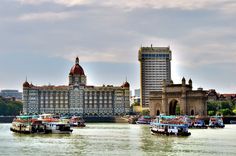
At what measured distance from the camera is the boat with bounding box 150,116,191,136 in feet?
352

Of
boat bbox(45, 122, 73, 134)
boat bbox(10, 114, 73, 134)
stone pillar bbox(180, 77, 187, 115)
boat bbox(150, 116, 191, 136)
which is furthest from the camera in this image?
stone pillar bbox(180, 77, 187, 115)

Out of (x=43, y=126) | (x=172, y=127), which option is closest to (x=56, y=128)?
(x=43, y=126)

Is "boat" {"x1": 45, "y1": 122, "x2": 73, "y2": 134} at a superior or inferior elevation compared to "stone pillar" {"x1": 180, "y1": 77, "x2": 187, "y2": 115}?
inferior

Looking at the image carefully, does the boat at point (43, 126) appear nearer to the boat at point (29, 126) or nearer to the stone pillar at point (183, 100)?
the boat at point (29, 126)

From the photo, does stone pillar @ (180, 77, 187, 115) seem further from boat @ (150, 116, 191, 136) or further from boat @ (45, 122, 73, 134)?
boat @ (45, 122, 73, 134)

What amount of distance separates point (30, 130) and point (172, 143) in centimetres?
3443

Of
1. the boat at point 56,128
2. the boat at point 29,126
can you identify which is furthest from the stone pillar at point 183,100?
the boat at point 56,128

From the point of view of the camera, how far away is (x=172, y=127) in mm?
109625

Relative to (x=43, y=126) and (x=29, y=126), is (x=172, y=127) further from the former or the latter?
(x=29, y=126)

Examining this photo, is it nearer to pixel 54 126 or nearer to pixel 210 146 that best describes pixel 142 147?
pixel 210 146

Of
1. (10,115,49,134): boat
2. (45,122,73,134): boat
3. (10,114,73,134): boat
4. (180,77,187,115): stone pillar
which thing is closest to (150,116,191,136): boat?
(45,122,73,134): boat

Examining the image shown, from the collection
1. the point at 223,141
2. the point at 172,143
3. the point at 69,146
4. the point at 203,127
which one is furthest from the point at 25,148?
the point at 203,127

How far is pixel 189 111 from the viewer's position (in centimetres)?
19738

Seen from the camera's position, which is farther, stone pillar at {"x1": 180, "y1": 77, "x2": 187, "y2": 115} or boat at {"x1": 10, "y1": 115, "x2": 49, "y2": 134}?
stone pillar at {"x1": 180, "y1": 77, "x2": 187, "y2": 115}
